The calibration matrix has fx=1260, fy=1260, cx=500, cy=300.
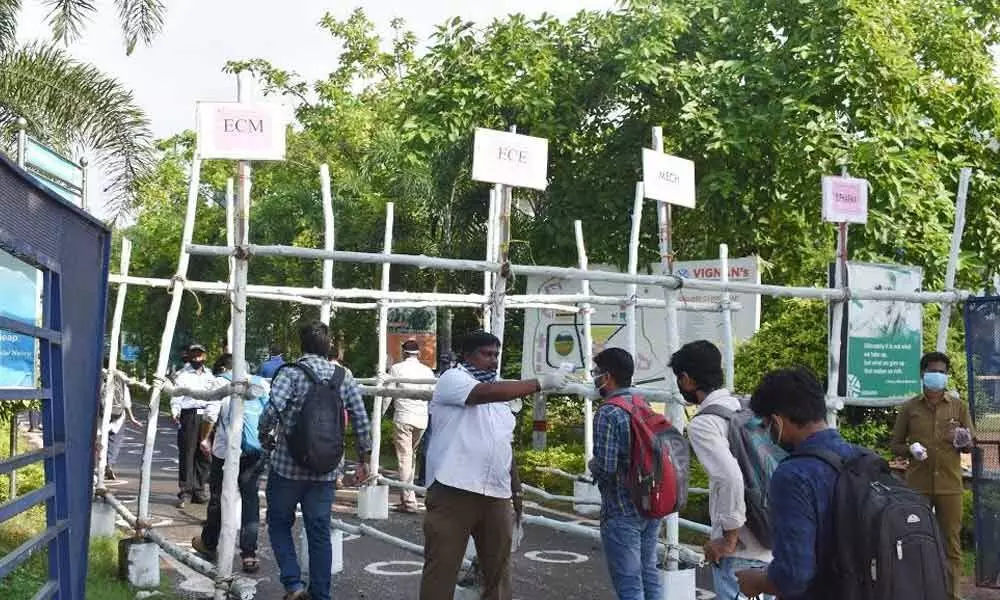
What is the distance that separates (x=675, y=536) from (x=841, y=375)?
61.3 inches

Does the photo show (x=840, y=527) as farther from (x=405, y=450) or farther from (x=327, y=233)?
(x=405, y=450)

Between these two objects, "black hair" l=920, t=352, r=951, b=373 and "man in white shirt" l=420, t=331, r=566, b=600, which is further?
"black hair" l=920, t=352, r=951, b=373

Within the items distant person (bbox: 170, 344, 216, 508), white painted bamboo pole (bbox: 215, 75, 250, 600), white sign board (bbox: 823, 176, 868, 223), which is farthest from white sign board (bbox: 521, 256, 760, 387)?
white painted bamboo pole (bbox: 215, 75, 250, 600)

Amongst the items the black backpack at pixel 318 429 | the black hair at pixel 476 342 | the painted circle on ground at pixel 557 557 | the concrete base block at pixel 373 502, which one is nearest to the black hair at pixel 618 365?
the black hair at pixel 476 342

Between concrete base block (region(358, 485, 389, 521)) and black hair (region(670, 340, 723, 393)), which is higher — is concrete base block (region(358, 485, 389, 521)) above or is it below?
below

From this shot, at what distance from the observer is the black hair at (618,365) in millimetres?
6414

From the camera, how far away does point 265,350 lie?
27.4 metres

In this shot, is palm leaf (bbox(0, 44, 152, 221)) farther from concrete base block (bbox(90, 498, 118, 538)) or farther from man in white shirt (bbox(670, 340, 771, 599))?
man in white shirt (bbox(670, 340, 771, 599))

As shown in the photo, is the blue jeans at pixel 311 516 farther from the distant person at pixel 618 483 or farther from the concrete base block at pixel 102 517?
the concrete base block at pixel 102 517

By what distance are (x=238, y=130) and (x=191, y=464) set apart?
25.1 feet

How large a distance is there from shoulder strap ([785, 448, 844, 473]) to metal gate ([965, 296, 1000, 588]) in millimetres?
4511

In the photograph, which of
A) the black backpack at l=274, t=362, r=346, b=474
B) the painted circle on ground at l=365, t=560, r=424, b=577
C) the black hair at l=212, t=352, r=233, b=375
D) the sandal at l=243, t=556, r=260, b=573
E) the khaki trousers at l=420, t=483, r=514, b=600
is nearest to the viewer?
the khaki trousers at l=420, t=483, r=514, b=600

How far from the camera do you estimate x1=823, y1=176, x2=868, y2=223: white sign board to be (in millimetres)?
7809

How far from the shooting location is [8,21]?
1532 centimetres
